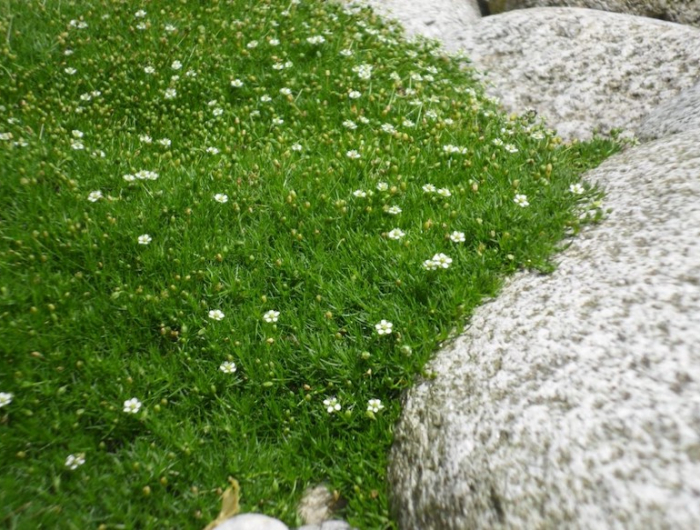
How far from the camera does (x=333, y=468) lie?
384 cm

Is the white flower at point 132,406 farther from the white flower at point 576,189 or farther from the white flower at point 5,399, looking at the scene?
the white flower at point 576,189

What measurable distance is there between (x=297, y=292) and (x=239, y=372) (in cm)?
78

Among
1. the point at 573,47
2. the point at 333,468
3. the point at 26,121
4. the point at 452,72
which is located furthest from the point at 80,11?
the point at 333,468

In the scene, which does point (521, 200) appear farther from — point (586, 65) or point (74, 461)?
point (74, 461)

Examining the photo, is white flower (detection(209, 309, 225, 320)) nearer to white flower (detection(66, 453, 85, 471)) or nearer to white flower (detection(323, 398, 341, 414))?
white flower (detection(323, 398, 341, 414))

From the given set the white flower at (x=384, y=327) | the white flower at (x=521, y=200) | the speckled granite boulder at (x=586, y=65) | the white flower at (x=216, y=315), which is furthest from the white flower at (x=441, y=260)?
the speckled granite boulder at (x=586, y=65)

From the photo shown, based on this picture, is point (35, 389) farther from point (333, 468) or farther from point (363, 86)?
point (363, 86)

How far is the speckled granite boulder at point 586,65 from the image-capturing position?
700cm

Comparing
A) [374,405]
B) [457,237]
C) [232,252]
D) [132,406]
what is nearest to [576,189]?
[457,237]

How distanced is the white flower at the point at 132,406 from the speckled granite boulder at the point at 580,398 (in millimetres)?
1652

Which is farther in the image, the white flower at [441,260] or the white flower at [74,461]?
the white flower at [441,260]

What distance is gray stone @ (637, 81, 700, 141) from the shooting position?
5.81 metres

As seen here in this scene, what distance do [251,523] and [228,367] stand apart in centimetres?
113

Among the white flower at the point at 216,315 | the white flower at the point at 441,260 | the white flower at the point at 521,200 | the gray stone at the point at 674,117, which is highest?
the gray stone at the point at 674,117
